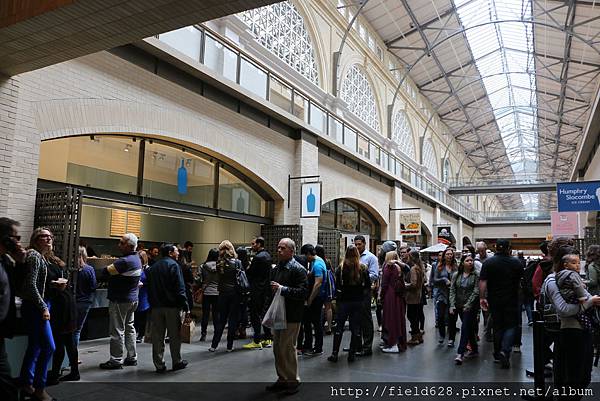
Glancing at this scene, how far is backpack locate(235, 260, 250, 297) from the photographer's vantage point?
7391 millimetres

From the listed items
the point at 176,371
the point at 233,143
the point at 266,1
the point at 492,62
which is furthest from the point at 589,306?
the point at 492,62

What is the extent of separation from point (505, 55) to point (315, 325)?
2871 centimetres

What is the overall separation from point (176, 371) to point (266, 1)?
440 cm

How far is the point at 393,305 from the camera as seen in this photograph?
7.28 meters

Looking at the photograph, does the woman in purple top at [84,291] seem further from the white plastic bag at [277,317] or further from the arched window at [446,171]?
the arched window at [446,171]

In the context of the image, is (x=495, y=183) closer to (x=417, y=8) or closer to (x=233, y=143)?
(x=417, y=8)

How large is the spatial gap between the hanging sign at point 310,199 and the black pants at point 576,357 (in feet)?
27.5

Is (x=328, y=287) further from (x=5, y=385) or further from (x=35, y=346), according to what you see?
(x=5, y=385)

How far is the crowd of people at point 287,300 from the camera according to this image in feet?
13.6

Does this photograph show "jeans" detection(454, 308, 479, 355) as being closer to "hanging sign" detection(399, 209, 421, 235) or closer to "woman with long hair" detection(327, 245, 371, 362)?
"woman with long hair" detection(327, 245, 371, 362)

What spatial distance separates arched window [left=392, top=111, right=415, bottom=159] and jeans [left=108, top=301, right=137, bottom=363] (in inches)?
849

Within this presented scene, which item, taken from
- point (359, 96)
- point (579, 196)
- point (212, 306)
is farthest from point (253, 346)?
point (359, 96)

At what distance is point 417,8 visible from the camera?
2253 cm

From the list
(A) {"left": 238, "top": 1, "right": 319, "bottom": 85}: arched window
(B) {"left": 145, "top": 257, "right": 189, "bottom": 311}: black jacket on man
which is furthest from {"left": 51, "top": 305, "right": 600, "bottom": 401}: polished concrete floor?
(A) {"left": 238, "top": 1, "right": 319, "bottom": 85}: arched window
